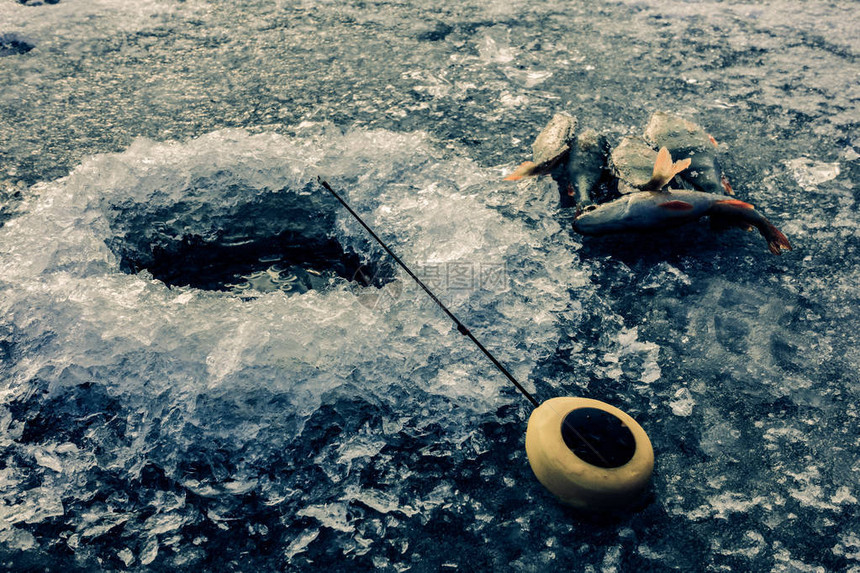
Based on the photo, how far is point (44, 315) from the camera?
2.07 metres

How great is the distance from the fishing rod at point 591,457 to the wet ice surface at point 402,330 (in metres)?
0.13

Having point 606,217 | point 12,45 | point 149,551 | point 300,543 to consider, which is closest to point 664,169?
point 606,217

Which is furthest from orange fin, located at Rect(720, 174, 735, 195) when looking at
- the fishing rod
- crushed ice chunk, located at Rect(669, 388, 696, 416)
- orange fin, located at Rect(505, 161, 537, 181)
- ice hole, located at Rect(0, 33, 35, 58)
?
ice hole, located at Rect(0, 33, 35, 58)

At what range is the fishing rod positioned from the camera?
4.76 feet

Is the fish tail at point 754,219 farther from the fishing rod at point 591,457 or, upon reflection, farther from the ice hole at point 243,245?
the ice hole at point 243,245

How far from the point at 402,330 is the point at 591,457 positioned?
31.8 inches

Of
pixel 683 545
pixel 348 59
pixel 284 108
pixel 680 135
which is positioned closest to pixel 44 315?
pixel 284 108

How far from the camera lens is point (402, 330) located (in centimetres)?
201

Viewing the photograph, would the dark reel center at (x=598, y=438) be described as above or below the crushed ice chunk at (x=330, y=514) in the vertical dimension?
above

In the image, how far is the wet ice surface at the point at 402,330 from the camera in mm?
1564

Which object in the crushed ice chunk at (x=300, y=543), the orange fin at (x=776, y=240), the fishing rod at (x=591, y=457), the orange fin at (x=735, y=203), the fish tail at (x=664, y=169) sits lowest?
the crushed ice chunk at (x=300, y=543)

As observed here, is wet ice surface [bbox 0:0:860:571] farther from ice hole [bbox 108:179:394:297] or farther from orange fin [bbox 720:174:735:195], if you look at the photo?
orange fin [bbox 720:174:735:195]

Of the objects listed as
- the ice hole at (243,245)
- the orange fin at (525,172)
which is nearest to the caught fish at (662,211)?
the orange fin at (525,172)

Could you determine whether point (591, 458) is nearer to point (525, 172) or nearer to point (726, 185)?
point (525, 172)
